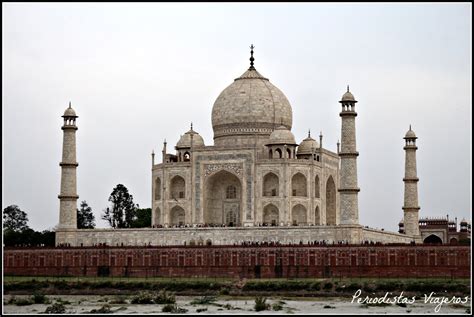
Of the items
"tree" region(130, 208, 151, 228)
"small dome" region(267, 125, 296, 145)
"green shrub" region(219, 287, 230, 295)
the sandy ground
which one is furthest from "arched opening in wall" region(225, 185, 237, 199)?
the sandy ground

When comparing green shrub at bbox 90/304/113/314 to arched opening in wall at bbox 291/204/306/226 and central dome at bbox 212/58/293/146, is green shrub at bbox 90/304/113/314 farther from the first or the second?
central dome at bbox 212/58/293/146

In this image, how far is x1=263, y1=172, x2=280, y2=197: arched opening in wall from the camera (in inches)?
2047

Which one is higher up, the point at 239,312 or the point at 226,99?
the point at 226,99

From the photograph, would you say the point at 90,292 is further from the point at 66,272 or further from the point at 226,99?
the point at 226,99

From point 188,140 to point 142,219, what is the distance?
10.5m

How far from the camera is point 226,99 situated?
54.7 m

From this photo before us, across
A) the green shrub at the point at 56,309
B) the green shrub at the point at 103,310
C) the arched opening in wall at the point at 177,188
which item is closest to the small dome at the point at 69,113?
the arched opening in wall at the point at 177,188

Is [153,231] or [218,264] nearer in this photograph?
[218,264]

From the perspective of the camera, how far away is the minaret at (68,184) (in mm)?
50188

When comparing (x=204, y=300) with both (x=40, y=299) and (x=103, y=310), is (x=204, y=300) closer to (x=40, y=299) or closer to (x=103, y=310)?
(x=103, y=310)

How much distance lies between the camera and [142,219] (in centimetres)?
6362

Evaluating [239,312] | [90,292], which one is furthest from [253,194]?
[239,312]

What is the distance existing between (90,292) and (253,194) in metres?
11.3

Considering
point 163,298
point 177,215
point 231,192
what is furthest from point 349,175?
point 163,298
